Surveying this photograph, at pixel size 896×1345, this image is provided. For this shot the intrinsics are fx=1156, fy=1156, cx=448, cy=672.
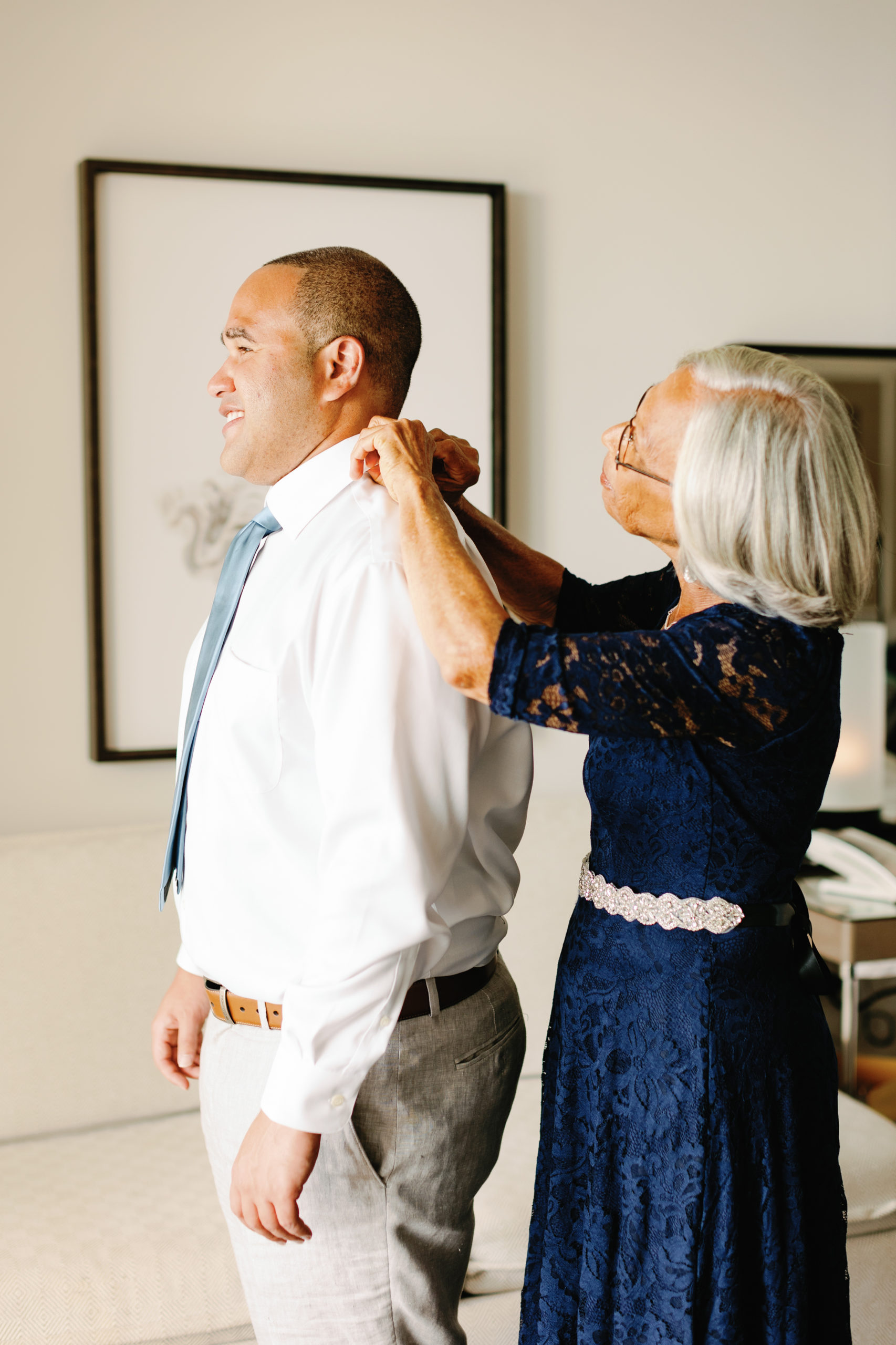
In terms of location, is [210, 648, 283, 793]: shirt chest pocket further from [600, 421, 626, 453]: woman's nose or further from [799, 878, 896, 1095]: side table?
[799, 878, 896, 1095]: side table

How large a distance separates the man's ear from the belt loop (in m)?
0.67

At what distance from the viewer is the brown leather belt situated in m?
1.22

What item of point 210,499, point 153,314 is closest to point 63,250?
point 153,314

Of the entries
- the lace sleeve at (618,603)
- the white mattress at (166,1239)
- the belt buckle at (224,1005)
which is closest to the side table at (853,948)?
the white mattress at (166,1239)

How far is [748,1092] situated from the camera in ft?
4.10

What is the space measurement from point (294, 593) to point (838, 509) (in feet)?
1.83

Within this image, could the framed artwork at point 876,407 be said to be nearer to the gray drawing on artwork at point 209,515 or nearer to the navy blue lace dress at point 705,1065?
the gray drawing on artwork at point 209,515

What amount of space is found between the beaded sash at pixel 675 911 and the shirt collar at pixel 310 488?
0.55 meters

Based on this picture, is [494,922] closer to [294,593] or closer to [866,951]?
[294,593]

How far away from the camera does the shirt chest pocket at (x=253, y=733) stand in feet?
3.85

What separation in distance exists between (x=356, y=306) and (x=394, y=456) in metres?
0.21

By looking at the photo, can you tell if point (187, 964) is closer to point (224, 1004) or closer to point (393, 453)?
point (224, 1004)

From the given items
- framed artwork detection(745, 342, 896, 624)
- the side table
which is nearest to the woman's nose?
the side table

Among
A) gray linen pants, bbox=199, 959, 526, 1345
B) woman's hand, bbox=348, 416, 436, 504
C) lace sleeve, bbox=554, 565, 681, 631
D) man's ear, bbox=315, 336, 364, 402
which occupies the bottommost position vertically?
gray linen pants, bbox=199, 959, 526, 1345
